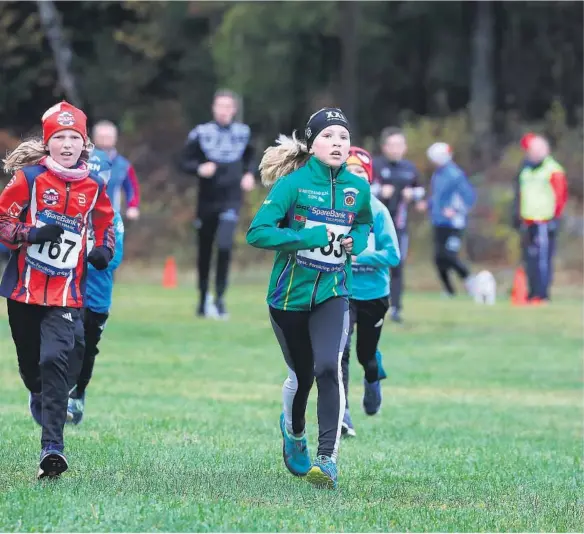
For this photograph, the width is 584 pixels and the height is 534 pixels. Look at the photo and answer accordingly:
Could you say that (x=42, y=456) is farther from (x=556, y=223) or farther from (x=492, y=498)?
(x=556, y=223)

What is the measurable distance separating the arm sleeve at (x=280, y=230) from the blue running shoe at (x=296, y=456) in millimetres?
1063

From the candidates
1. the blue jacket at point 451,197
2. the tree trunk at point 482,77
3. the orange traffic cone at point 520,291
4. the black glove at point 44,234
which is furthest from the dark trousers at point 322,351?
the tree trunk at point 482,77

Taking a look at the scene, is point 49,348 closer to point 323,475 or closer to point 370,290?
point 323,475

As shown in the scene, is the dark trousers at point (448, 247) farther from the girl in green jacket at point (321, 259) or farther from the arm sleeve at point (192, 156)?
the girl in green jacket at point (321, 259)

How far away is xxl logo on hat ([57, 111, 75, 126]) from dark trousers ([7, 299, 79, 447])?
3.10 feet

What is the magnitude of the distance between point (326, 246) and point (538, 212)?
1642 centimetres

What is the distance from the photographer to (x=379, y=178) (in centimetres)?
1909

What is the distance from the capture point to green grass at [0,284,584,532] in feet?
22.0

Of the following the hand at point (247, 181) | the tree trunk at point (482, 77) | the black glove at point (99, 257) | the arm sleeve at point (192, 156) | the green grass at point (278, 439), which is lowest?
the green grass at point (278, 439)

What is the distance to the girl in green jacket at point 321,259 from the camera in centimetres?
775

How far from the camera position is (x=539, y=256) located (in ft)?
77.4

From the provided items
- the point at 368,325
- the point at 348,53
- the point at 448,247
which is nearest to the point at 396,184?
the point at 448,247

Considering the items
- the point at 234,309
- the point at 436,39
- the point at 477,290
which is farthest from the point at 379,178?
the point at 436,39

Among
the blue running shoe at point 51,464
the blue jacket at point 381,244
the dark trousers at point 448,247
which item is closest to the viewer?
the blue running shoe at point 51,464
